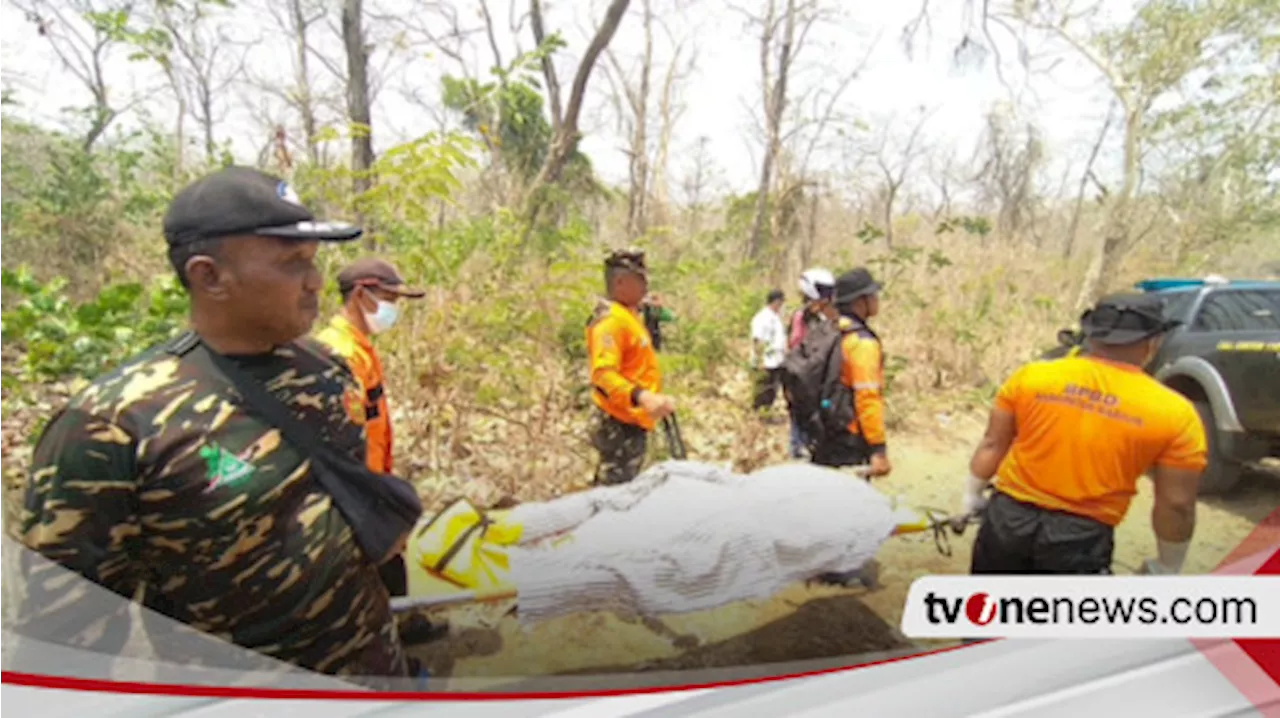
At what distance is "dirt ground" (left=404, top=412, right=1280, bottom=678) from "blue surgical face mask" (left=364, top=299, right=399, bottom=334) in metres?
0.47

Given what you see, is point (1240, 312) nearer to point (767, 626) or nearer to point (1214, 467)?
point (1214, 467)

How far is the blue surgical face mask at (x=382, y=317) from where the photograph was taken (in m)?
1.00

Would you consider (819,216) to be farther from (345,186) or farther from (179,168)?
(179,168)

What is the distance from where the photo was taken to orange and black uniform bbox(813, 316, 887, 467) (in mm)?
1519

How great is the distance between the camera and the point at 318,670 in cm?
93

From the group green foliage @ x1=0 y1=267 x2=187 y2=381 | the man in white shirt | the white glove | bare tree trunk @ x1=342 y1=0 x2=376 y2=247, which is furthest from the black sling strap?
the white glove

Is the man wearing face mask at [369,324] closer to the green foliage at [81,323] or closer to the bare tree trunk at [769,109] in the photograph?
the green foliage at [81,323]

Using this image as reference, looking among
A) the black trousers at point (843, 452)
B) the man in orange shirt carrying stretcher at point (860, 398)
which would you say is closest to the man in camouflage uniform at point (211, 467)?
the man in orange shirt carrying stretcher at point (860, 398)

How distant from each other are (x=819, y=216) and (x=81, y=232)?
45.1 inches

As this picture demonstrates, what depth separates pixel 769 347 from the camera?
148 centimetres

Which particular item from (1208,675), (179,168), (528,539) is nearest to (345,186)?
(179,168)

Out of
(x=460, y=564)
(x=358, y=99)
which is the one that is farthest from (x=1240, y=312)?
(x=358, y=99)

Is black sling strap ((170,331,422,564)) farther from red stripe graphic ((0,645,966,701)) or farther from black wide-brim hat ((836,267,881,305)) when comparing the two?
black wide-brim hat ((836,267,881,305))

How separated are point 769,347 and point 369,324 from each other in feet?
2.79
